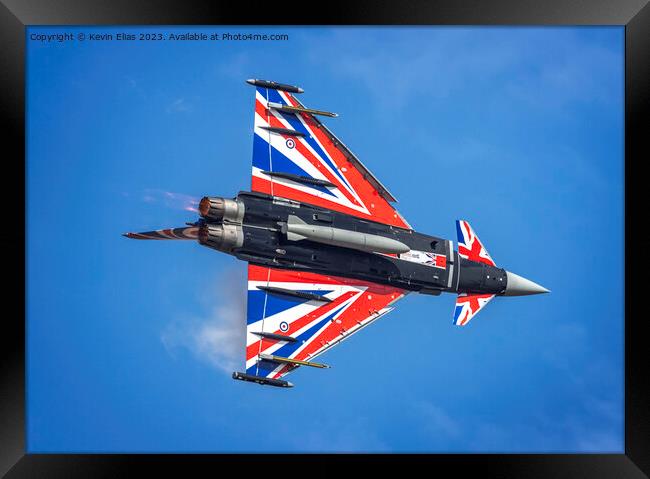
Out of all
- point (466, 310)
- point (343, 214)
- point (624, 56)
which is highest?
point (624, 56)

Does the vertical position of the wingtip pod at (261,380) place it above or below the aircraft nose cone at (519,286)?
below

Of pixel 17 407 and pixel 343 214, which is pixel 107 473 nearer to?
pixel 17 407

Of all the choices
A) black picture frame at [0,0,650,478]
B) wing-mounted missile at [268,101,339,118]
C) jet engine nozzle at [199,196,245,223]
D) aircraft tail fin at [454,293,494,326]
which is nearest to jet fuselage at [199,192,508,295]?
jet engine nozzle at [199,196,245,223]

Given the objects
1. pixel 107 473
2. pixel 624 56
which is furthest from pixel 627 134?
pixel 107 473

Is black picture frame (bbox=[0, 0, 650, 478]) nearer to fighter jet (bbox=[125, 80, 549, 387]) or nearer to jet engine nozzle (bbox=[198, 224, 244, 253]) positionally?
fighter jet (bbox=[125, 80, 549, 387])

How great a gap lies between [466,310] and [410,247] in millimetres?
2067

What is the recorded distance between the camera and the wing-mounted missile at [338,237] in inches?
1117

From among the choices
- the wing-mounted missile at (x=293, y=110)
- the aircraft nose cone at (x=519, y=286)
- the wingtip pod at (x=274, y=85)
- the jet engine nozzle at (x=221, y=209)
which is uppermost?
the wingtip pod at (x=274, y=85)

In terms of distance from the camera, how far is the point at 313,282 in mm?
29609

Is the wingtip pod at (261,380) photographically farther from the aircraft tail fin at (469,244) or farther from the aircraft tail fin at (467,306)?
the aircraft tail fin at (469,244)

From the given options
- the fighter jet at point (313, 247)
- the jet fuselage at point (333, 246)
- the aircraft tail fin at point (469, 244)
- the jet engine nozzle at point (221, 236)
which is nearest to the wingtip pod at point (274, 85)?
the fighter jet at point (313, 247)

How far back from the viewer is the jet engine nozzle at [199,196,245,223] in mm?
27984
